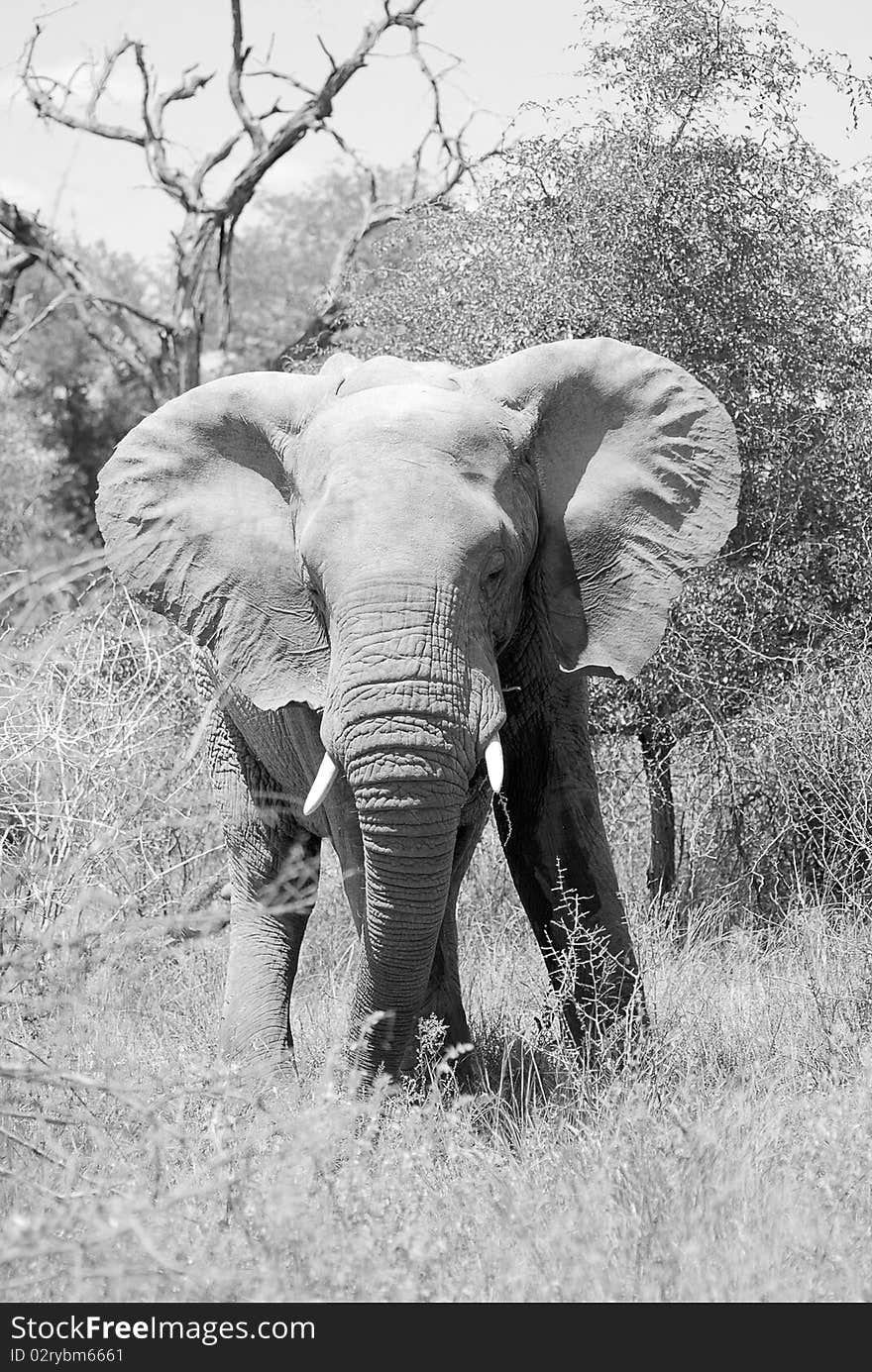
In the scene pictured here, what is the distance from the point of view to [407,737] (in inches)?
160

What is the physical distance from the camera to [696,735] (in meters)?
7.80

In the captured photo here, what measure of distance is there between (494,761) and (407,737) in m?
0.26

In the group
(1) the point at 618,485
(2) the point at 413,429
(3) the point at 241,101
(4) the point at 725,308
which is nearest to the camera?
(2) the point at 413,429

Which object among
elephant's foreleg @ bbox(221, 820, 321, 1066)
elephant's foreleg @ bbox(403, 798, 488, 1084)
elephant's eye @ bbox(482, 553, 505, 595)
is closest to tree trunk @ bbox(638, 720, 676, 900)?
elephant's foreleg @ bbox(221, 820, 321, 1066)

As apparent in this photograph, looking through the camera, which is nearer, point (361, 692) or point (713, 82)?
point (361, 692)

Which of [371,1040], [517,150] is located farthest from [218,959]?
[517,150]

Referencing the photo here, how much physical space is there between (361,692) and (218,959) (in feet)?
9.84

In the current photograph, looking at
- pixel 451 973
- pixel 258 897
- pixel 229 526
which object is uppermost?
pixel 229 526

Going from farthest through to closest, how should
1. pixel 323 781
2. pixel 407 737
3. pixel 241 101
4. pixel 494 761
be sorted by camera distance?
pixel 241 101 → pixel 323 781 → pixel 494 761 → pixel 407 737

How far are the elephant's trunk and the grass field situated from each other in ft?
1.27

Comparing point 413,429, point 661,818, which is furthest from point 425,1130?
point 661,818

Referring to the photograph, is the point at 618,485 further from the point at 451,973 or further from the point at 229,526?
the point at 451,973

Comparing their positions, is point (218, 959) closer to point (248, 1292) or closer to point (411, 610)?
point (411, 610)

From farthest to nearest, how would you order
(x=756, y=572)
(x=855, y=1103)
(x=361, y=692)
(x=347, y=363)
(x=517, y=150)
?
(x=517, y=150) → (x=756, y=572) → (x=347, y=363) → (x=855, y=1103) → (x=361, y=692)
